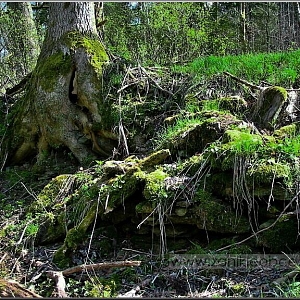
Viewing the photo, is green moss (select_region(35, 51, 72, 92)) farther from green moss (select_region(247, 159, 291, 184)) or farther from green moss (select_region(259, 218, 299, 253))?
green moss (select_region(259, 218, 299, 253))

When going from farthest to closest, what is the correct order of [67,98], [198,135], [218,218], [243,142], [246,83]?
[67,98], [246,83], [198,135], [243,142], [218,218]

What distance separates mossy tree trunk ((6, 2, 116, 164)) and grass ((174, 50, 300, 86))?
146cm

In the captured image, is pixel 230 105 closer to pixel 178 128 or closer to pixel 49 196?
pixel 178 128

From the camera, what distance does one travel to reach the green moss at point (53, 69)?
244 inches

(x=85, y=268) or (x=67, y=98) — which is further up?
(x=67, y=98)

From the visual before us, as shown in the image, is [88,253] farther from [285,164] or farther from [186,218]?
[285,164]

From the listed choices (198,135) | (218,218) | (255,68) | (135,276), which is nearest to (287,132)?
(198,135)

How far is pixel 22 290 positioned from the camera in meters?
2.88

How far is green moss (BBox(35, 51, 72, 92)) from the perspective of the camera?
6.20 m

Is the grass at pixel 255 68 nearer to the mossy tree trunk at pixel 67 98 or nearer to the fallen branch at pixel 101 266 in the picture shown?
the mossy tree trunk at pixel 67 98

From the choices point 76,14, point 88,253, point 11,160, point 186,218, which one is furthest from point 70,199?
point 76,14

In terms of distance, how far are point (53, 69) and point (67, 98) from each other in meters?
0.58

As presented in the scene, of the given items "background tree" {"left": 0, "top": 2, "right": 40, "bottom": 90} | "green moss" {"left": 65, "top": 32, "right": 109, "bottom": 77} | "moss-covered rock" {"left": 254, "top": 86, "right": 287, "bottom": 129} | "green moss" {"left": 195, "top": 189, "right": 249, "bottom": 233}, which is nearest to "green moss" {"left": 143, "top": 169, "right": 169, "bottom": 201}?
"green moss" {"left": 195, "top": 189, "right": 249, "bottom": 233}

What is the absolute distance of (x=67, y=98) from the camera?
6.13 m
